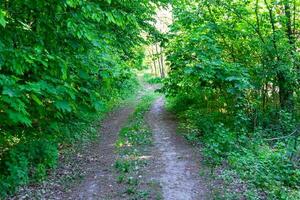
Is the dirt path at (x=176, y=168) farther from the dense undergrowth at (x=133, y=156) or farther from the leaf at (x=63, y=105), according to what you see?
the leaf at (x=63, y=105)

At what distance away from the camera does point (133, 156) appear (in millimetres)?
10227

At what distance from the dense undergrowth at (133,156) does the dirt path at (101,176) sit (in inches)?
9.4

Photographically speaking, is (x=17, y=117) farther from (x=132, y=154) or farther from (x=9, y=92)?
(x=132, y=154)

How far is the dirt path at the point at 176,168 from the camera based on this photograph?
7.45 meters

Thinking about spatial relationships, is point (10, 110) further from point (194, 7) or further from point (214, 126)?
point (194, 7)

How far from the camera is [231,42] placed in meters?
14.1

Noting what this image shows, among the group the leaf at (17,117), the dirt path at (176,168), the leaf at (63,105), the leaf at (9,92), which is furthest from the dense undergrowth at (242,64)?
the leaf at (9,92)

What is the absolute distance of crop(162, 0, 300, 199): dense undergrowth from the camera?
11.9 m

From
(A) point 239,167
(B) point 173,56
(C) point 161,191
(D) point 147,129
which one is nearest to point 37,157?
(C) point 161,191

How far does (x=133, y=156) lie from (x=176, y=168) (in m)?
1.65

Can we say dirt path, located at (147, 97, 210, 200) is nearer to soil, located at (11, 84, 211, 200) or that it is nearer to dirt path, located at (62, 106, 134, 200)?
soil, located at (11, 84, 211, 200)

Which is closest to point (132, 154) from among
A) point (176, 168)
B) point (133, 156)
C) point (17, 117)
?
point (133, 156)

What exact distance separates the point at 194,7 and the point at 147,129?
5760mm

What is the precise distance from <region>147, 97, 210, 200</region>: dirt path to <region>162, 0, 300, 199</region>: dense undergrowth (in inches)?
30.4
